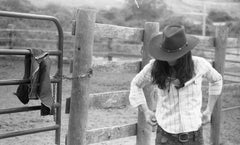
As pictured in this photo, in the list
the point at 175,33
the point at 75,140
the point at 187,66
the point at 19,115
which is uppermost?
the point at 175,33

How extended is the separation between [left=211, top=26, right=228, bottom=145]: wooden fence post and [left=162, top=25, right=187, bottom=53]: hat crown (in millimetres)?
2144

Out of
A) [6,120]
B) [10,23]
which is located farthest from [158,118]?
[10,23]

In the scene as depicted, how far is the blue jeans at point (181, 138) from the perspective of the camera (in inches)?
95.4

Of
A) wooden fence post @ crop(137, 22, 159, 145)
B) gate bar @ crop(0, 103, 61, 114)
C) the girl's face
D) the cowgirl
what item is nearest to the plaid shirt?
the cowgirl

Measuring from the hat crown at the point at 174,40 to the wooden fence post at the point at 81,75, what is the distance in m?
0.80

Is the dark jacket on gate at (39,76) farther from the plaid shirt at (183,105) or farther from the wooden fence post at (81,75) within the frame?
the plaid shirt at (183,105)

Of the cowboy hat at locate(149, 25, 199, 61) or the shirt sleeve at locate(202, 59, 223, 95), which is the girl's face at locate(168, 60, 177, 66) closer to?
the cowboy hat at locate(149, 25, 199, 61)

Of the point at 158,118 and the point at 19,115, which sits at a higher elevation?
the point at 158,118

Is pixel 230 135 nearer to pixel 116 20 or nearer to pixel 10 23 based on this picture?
pixel 10 23

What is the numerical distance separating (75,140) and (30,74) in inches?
27.2

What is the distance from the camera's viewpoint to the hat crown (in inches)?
92.4

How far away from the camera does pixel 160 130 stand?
98.6 inches

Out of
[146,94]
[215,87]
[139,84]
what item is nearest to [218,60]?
[146,94]

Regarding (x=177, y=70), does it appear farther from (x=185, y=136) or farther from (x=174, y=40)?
(x=185, y=136)
